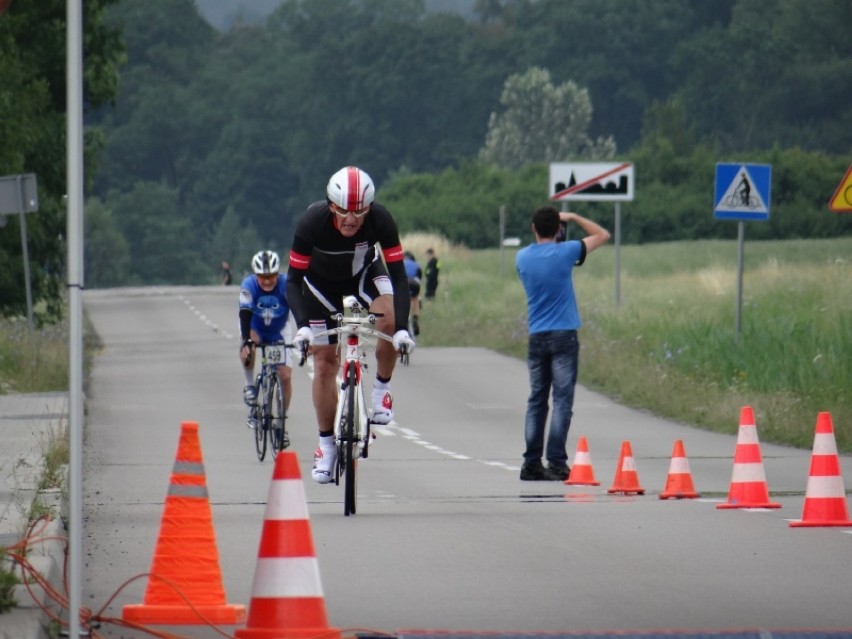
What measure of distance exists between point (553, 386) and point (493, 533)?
13.2ft

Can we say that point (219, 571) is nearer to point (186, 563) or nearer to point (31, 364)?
point (186, 563)

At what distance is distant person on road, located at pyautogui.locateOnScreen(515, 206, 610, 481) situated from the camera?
16.2 metres

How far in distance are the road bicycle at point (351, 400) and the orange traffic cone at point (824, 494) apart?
240cm

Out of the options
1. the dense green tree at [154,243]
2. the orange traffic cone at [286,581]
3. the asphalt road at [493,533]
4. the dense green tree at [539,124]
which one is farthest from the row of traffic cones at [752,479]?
the dense green tree at [154,243]

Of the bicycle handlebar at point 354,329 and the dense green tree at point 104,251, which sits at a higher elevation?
the bicycle handlebar at point 354,329

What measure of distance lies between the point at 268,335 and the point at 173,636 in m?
11.1

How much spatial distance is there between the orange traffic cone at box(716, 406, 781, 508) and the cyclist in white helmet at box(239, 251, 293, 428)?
235 inches

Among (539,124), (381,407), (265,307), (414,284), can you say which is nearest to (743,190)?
(265,307)

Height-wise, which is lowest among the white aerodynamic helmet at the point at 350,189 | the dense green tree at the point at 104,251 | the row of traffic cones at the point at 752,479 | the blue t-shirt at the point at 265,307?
the dense green tree at the point at 104,251

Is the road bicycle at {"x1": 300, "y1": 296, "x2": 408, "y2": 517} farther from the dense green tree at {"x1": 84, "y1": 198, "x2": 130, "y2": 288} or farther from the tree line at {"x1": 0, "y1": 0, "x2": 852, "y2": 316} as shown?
the dense green tree at {"x1": 84, "y1": 198, "x2": 130, "y2": 288}

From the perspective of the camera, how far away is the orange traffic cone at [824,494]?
12.7 m

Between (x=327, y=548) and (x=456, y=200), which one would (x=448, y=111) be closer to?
(x=456, y=200)

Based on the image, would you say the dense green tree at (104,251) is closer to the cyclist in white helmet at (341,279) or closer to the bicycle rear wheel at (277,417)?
the bicycle rear wheel at (277,417)

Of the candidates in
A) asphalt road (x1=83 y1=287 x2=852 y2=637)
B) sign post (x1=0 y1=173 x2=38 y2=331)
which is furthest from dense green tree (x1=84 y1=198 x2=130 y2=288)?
asphalt road (x1=83 y1=287 x2=852 y2=637)
